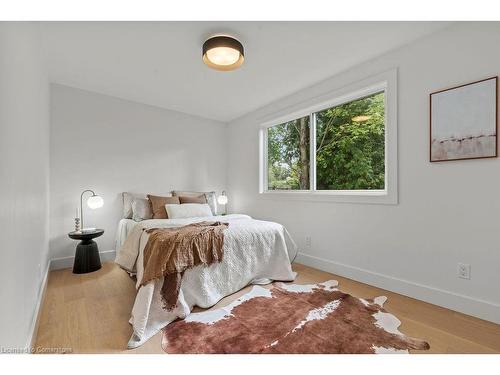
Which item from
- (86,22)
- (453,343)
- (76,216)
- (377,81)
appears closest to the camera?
(453,343)

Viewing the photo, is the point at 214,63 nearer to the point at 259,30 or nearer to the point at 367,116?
the point at 259,30

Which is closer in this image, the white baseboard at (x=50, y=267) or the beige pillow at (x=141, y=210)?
the white baseboard at (x=50, y=267)

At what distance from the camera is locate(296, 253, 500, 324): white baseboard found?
186 centimetres

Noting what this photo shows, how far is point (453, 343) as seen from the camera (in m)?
1.58

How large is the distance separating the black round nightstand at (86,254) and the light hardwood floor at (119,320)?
0.26 metres

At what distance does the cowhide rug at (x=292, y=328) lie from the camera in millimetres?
1527

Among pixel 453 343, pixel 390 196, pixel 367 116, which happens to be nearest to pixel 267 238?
pixel 390 196

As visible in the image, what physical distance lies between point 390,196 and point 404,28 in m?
1.51

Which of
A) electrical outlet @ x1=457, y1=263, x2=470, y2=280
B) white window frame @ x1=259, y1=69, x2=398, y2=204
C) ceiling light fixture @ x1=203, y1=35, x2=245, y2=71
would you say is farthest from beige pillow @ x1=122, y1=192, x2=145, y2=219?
electrical outlet @ x1=457, y1=263, x2=470, y2=280

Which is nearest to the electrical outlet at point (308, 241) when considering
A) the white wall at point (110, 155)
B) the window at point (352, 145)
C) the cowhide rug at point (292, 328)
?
the window at point (352, 145)

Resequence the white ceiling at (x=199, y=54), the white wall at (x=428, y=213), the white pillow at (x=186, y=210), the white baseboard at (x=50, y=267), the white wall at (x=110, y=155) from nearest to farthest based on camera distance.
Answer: the white baseboard at (x=50, y=267) → the white wall at (x=428, y=213) → the white ceiling at (x=199, y=54) → the white wall at (x=110, y=155) → the white pillow at (x=186, y=210)

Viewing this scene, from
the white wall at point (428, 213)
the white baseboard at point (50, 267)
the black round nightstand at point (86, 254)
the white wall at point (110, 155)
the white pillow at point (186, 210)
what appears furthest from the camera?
the white pillow at point (186, 210)

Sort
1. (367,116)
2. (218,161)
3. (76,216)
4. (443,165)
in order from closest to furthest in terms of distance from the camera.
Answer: (443,165), (367,116), (76,216), (218,161)

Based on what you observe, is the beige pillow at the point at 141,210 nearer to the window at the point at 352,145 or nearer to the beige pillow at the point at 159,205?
the beige pillow at the point at 159,205
